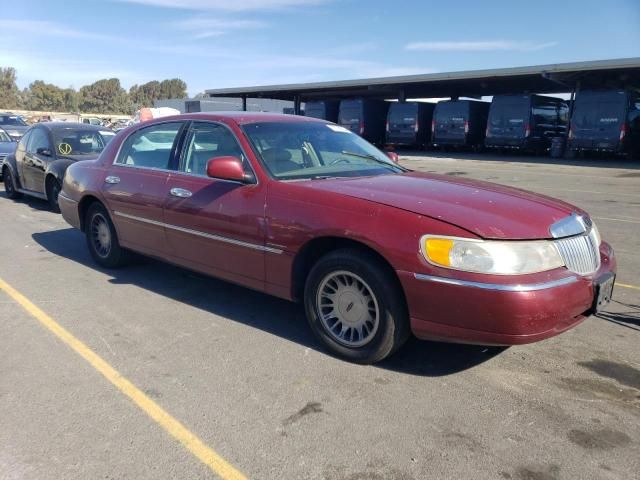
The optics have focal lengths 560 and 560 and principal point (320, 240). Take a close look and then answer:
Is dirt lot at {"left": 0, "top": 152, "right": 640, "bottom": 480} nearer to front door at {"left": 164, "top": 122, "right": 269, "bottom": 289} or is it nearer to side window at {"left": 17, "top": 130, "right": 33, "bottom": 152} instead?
front door at {"left": 164, "top": 122, "right": 269, "bottom": 289}

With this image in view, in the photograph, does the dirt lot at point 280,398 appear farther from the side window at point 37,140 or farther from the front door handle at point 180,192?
the side window at point 37,140

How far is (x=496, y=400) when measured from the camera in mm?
3238

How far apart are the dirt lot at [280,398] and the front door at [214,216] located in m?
0.47

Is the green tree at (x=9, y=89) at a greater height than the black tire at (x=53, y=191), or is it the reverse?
the green tree at (x=9, y=89)

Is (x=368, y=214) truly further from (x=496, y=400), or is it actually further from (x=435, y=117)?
(x=435, y=117)

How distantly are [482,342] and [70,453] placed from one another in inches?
88.2

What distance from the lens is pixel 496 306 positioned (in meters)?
3.07

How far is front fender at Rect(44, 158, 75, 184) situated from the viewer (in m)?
9.13

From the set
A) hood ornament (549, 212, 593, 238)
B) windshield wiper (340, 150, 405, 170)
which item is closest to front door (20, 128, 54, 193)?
windshield wiper (340, 150, 405, 170)

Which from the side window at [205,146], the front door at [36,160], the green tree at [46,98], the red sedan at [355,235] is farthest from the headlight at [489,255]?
the green tree at [46,98]

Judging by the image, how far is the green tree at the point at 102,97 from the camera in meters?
131

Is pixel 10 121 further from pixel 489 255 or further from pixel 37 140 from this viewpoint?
pixel 489 255

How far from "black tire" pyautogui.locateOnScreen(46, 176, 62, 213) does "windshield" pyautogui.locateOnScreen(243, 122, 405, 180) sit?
609 centimetres

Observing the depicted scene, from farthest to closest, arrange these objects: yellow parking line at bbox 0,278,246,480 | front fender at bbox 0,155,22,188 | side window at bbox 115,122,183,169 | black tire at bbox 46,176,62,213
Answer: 1. front fender at bbox 0,155,22,188
2. black tire at bbox 46,176,62,213
3. side window at bbox 115,122,183,169
4. yellow parking line at bbox 0,278,246,480
